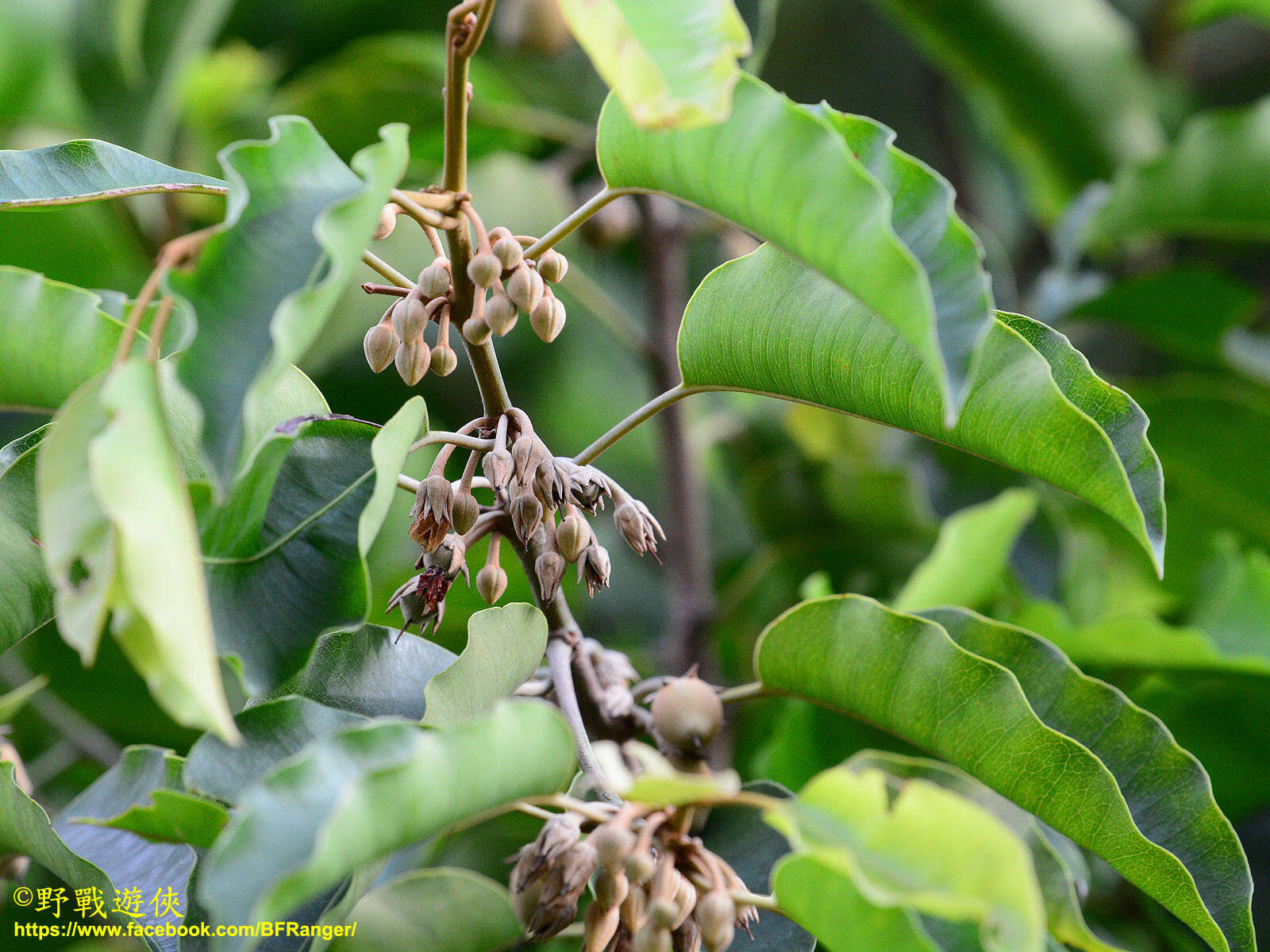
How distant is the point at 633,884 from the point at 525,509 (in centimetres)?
19

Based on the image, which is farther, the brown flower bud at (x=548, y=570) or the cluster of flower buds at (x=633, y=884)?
the brown flower bud at (x=548, y=570)

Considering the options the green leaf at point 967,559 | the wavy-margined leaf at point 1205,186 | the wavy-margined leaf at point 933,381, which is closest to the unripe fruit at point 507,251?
the wavy-margined leaf at point 933,381

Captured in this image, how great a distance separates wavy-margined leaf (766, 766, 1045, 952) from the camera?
0.38 m

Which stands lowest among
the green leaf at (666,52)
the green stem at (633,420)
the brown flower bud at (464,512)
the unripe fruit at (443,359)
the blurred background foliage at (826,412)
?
the blurred background foliage at (826,412)

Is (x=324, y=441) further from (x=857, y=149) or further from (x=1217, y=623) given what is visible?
(x=1217, y=623)

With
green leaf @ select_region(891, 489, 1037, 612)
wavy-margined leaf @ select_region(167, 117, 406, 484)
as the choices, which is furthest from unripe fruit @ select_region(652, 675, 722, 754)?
green leaf @ select_region(891, 489, 1037, 612)

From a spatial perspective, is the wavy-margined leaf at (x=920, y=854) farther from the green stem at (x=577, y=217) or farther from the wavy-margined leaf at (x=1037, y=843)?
the green stem at (x=577, y=217)

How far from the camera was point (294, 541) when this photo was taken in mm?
552

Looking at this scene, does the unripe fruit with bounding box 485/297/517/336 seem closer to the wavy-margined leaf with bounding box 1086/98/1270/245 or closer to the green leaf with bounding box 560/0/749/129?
the green leaf with bounding box 560/0/749/129

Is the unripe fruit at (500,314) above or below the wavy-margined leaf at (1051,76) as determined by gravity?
above

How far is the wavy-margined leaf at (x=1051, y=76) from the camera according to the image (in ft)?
4.88

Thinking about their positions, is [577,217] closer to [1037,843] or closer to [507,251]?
[507,251]

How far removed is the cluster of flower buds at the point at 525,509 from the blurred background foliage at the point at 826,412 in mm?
286

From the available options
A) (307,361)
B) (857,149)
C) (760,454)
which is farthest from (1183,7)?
(857,149)
